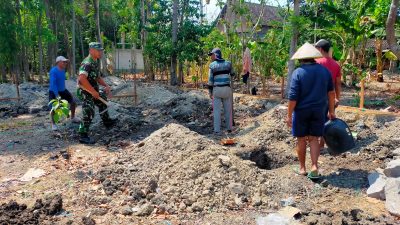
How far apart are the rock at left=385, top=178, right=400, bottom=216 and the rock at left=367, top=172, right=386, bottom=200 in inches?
5.1

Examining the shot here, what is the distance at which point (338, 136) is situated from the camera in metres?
4.90

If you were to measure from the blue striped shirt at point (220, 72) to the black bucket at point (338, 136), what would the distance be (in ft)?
8.74

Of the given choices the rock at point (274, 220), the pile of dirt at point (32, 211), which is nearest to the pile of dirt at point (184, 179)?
the rock at point (274, 220)

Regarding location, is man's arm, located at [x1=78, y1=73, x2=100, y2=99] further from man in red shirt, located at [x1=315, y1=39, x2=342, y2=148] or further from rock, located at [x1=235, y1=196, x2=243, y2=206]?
man in red shirt, located at [x1=315, y1=39, x2=342, y2=148]

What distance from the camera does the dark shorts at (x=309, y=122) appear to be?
462 cm

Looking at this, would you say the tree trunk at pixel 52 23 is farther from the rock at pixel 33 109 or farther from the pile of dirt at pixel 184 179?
the pile of dirt at pixel 184 179

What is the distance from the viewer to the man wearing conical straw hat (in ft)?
14.9

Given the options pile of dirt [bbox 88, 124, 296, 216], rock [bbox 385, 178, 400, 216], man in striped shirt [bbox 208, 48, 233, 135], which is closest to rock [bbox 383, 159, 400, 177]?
rock [bbox 385, 178, 400, 216]

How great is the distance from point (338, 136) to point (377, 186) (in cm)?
82

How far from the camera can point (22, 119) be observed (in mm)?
10203

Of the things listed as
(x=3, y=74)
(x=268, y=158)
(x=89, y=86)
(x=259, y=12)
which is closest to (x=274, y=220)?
(x=268, y=158)

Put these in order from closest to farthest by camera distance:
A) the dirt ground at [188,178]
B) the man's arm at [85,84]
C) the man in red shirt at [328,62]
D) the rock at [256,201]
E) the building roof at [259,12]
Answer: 1. the dirt ground at [188,178]
2. the rock at [256,201]
3. the man in red shirt at [328,62]
4. the man's arm at [85,84]
5. the building roof at [259,12]

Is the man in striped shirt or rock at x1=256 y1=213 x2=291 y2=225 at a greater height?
the man in striped shirt

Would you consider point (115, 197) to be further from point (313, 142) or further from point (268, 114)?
point (268, 114)
